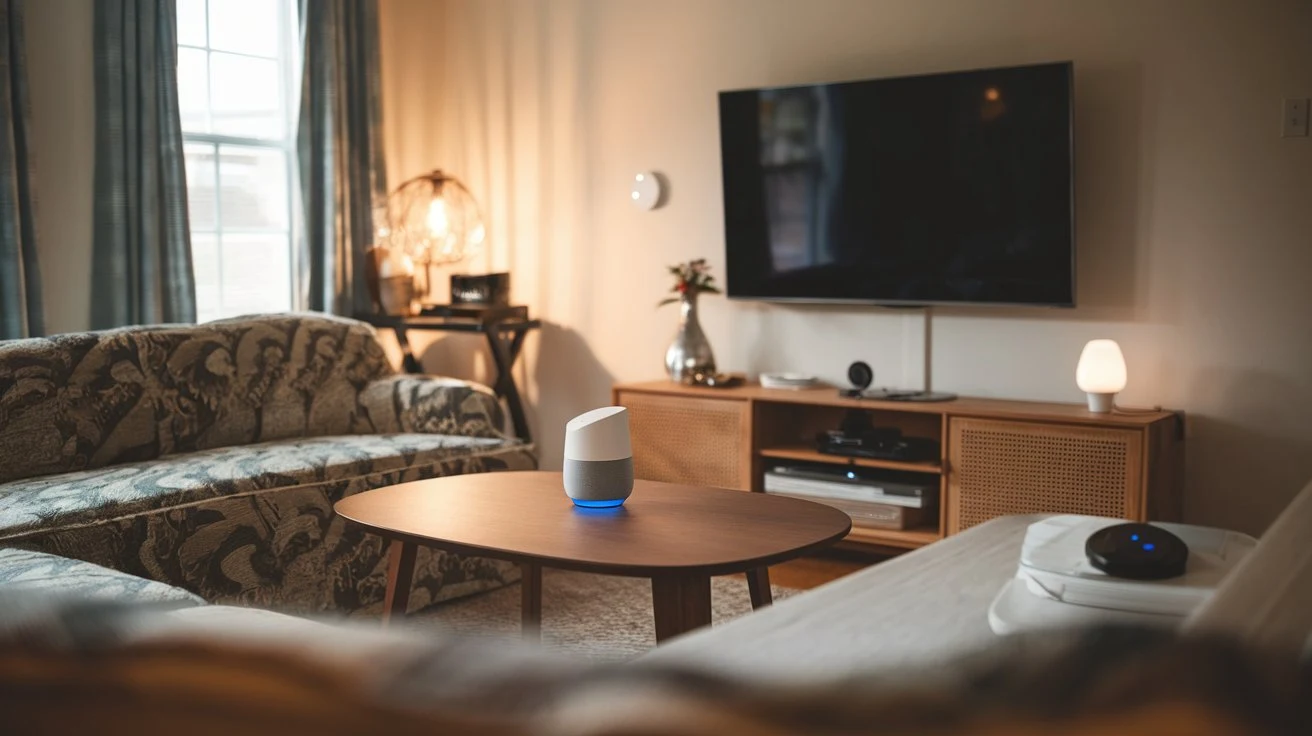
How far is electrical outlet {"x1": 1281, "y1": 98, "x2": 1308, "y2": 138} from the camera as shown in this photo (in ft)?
11.5

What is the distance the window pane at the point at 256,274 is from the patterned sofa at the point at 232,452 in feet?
2.45

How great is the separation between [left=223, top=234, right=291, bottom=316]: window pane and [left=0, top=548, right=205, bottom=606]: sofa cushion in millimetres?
2529

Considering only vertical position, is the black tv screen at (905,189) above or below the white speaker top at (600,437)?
above

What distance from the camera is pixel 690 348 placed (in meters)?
4.41

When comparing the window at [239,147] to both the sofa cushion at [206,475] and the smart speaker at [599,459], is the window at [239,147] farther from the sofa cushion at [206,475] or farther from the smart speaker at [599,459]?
the smart speaker at [599,459]

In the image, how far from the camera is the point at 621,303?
16.1 ft

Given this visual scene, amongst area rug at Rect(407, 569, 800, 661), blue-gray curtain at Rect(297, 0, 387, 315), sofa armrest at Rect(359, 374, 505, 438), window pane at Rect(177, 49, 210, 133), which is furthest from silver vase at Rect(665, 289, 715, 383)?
window pane at Rect(177, 49, 210, 133)

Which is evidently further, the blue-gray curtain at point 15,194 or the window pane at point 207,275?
the window pane at point 207,275

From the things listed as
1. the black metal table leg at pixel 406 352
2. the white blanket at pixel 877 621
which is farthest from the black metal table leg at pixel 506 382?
the white blanket at pixel 877 621

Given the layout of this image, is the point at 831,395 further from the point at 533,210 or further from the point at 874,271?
the point at 533,210

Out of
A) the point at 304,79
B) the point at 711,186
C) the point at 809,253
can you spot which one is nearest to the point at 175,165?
the point at 304,79

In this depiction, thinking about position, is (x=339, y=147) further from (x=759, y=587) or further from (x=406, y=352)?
(x=759, y=587)

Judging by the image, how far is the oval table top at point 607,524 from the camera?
214 cm

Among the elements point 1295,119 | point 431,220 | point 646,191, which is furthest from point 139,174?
point 1295,119
